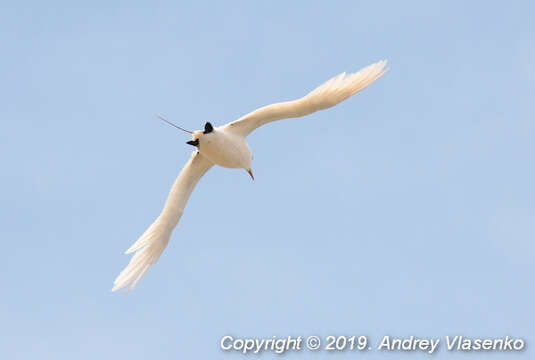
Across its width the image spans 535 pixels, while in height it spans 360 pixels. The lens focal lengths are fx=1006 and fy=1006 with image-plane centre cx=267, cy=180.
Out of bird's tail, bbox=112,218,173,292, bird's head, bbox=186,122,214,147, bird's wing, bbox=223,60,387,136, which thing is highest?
bird's head, bbox=186,122,214,147

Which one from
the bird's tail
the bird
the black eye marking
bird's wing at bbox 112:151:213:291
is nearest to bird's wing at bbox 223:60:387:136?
the bird

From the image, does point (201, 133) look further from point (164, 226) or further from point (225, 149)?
point (164, 226)

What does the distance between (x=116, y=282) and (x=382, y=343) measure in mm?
8249

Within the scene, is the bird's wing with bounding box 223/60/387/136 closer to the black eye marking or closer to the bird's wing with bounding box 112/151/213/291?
the black eye marking

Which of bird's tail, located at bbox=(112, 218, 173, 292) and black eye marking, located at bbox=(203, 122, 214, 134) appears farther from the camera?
bird's tail, located at bbox=(112, 218, 173, 292)

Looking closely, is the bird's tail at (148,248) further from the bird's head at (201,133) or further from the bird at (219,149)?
the bird's head at (201,133)

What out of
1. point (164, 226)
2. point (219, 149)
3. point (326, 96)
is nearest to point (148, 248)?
point (164, 226)

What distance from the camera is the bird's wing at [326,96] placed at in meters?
26.8

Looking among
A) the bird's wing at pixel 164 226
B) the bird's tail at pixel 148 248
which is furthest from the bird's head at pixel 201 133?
the bird's tail at pixel 148 248

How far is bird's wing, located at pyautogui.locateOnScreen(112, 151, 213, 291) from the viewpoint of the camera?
95.6 feet

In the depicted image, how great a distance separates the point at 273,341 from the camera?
2508 centimetres

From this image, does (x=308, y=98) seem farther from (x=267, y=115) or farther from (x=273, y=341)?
(x=273, y=341)

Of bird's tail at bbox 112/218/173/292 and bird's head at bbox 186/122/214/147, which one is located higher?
bird's head at bbox 186/122/214/147

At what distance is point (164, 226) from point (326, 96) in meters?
6.39
